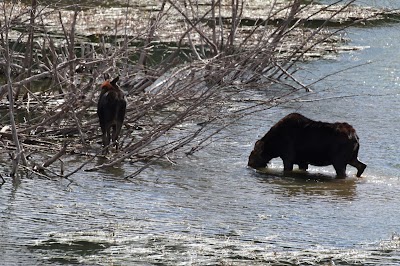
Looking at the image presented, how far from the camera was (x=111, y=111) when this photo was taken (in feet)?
35.6

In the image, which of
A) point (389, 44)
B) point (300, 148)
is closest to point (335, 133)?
point (300, 148)

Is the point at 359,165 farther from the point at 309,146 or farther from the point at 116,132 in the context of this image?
the point at 116,132

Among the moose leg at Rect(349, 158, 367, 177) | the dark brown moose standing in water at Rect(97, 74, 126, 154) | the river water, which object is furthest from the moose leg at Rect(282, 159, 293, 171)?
the dark brown moose standing in water at Rect(97, 74, 126, 154)

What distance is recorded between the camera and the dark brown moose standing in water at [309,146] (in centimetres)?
1077

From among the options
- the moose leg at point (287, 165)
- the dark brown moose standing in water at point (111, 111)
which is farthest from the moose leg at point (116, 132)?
the moose leg at point (287, 165)

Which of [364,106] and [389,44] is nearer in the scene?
[364,106]

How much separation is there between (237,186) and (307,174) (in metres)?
1.20

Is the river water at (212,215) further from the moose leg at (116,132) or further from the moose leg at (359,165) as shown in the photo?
the moose leg at (116,132)

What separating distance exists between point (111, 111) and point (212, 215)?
241cm

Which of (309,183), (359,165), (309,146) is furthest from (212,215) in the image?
(359,165)

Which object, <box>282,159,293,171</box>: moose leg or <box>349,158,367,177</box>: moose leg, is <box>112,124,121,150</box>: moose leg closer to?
<box>282,159,293,171</box>: moose leg

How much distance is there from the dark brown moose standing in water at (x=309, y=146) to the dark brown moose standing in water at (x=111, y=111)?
144cm

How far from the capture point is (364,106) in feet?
49.0

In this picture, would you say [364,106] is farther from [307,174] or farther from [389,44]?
[389,44]
